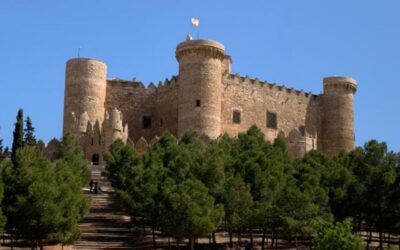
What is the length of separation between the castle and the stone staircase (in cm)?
964

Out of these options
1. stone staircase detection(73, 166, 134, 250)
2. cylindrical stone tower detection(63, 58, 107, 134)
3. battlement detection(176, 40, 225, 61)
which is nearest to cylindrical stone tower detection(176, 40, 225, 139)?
battlement detection(176, 40, 225, 61)

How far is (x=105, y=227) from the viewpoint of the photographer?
118ft

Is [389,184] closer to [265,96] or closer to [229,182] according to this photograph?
[229,182]

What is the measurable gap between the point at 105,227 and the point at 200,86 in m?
18.5

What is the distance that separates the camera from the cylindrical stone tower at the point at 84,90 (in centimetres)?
5425

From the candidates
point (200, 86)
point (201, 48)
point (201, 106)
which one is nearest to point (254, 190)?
point (201, 106)

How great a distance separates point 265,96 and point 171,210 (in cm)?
2971

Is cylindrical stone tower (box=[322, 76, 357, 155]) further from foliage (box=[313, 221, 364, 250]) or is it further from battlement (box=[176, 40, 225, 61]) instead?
foliage (box=[313, 221, 364, 250])

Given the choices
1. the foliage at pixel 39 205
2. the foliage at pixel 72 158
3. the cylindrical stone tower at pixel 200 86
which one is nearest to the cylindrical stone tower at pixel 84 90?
the foliage at pixel 72 158

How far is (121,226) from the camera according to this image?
121 feet

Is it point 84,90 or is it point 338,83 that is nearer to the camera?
point 84,90

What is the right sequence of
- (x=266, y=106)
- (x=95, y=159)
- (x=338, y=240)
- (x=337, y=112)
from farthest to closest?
(x=337, y=112)
(x=266, y=106)
(x=95, y=159)
(x=338, y=240)

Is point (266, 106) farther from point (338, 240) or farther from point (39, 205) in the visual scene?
point (338, 240)

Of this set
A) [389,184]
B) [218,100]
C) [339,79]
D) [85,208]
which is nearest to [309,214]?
[389,184]
